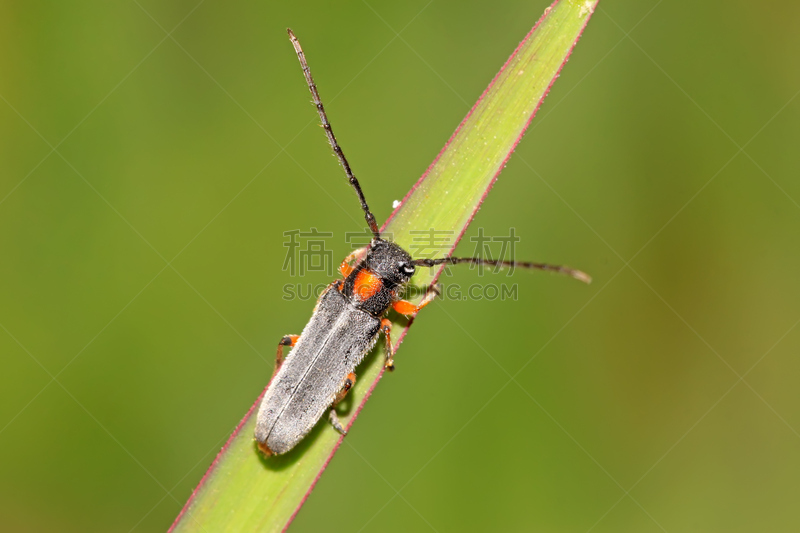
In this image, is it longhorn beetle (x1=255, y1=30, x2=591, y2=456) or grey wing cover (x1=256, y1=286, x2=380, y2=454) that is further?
longhorn beetle (x1=255, y1=30, x2=591, y2=456)

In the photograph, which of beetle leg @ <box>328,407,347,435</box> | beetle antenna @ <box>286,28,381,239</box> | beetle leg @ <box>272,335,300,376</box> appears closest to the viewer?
beetle leg @ <box>328,407,347,435</box>

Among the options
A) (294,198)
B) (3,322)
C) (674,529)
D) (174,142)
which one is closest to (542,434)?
(674,529)

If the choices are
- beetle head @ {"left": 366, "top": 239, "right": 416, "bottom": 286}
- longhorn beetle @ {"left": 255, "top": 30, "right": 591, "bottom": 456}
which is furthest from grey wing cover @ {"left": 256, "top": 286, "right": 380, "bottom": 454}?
beetle head @ {"left": 366, "top": 239, "right": 416, "bottom": 286}

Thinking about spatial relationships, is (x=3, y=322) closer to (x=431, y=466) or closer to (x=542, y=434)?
(x=431, y=466)

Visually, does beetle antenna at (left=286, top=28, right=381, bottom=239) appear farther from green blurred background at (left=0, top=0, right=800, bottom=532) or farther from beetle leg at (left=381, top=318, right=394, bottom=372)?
beetle leg at (left=381, top=318, right=394, bottom=372)

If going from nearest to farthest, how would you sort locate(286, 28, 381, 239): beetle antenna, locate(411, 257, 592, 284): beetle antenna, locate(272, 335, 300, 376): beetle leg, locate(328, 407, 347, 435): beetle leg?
locate(411, 257, 592, 284): beetle antenna
locate(328, 407, 347, 435): beetle leg
locate(286, 28, 381, 239): beetle antenna
locate(272, 335, 300, 376): beetle leg

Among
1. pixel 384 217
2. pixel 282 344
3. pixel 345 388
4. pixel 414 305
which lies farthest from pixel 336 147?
pixel 345 388

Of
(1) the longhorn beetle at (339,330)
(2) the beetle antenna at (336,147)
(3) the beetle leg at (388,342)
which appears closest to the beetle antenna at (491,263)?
(1) the longhorn beetle at (339,330)

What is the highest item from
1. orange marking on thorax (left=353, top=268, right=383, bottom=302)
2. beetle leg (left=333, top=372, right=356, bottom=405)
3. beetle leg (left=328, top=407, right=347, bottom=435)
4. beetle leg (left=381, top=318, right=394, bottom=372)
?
orange marking on thorax (left=353, top=268, right=383, bottom=302)
